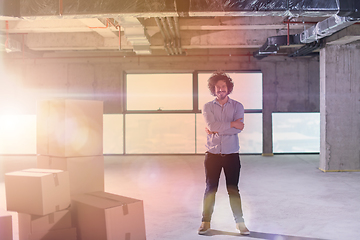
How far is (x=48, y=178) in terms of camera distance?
87.9 inches

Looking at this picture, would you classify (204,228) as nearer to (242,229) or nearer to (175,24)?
(242,229)

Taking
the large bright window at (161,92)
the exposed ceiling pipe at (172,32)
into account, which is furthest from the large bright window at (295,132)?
the exposed ceiling pipe at (172,32)

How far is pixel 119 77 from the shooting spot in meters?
8.57

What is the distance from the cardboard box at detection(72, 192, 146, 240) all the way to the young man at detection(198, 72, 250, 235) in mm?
679

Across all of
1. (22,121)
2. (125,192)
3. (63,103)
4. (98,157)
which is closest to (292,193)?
(125,192)

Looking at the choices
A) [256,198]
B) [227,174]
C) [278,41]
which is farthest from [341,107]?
[227,174]

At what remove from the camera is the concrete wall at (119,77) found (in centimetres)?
845

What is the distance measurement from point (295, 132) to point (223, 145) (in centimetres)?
662

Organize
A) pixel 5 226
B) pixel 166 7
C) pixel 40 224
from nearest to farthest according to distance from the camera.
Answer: pixel 5 226 → pixel 40 224 → pixel 166 7

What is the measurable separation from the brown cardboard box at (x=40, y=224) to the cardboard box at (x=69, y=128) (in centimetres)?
53

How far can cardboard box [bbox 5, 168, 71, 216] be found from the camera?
2.19 metres

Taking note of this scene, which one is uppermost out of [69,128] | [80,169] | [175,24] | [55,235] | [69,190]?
[175,24]

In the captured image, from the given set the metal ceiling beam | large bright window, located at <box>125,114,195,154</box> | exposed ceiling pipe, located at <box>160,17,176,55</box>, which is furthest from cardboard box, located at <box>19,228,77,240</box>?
large bright window, located at <box>125,114,195,154</box>

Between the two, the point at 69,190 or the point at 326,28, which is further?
the point at 326,28
